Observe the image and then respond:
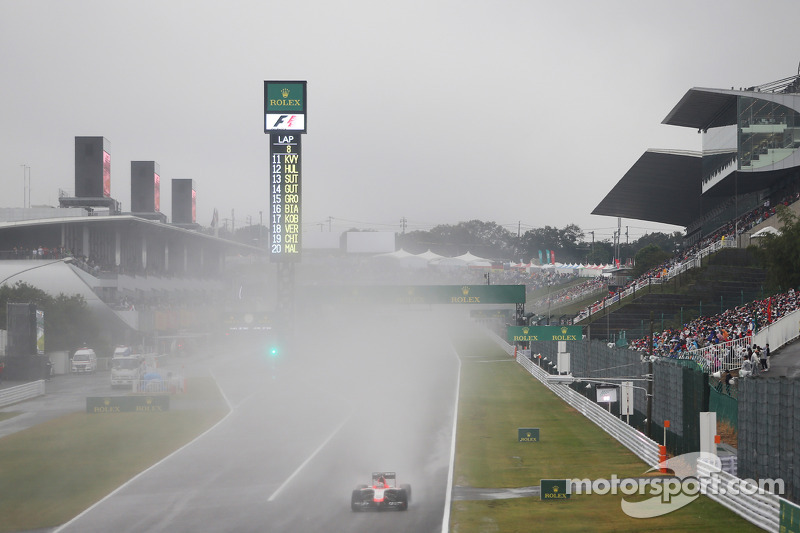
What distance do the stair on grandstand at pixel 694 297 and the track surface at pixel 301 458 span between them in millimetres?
12883

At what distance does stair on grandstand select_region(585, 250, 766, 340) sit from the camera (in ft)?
204

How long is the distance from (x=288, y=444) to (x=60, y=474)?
8254mm

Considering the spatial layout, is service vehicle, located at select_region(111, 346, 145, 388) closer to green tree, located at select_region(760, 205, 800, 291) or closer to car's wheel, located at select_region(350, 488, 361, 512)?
car's wheel, located at select_region(350, 488, 361, 512)

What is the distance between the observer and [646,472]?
25688mm

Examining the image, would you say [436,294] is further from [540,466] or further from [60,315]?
[540,466]

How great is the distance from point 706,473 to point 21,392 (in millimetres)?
38490

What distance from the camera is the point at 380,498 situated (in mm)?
21609

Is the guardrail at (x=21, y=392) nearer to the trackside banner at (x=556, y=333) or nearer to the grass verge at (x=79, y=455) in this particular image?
the grass verge at (x=79, y=455)

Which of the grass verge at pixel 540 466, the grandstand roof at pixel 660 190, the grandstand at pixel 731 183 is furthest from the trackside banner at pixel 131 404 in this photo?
the grandstand roof at pixel 660 190

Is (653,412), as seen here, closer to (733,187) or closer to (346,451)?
(346,451)

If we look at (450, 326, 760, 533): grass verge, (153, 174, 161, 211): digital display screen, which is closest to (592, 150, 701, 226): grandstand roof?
(450, 326, 760, 533): grass verge

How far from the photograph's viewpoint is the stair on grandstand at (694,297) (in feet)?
204

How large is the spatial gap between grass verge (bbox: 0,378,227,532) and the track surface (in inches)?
34.7

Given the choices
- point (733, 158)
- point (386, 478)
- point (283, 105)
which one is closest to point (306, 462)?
point (386, 478)
